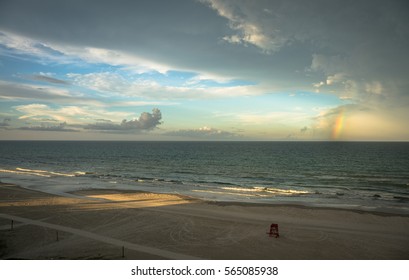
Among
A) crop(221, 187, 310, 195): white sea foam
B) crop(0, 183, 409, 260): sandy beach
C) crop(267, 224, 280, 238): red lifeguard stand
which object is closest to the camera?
crop(0, 183, 409, 260): sandy beach

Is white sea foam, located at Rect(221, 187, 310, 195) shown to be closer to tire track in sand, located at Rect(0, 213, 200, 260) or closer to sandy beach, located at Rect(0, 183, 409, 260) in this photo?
sandy beach, located at Rect(0, 183, 409, 260)

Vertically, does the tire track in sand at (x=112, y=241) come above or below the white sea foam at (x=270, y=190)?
above

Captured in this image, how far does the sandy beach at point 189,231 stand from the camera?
630 inches

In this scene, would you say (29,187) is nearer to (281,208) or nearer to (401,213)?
(281,208)

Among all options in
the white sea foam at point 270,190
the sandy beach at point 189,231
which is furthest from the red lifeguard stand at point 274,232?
the white sea foam at point 270,190

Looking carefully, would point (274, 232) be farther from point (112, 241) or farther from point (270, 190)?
point (270, 190)

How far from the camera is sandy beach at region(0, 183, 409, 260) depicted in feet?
52.5

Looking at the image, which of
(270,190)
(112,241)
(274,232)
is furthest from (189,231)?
(270,190)

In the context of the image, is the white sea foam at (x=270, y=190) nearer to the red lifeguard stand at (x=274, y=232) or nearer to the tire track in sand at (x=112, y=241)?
the red lifeguard stand at (x=274, y=232)

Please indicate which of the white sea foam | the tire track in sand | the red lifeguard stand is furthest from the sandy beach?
the white sea foam

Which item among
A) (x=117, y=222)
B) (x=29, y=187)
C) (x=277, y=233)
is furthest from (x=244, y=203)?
(x=29, y=187)
